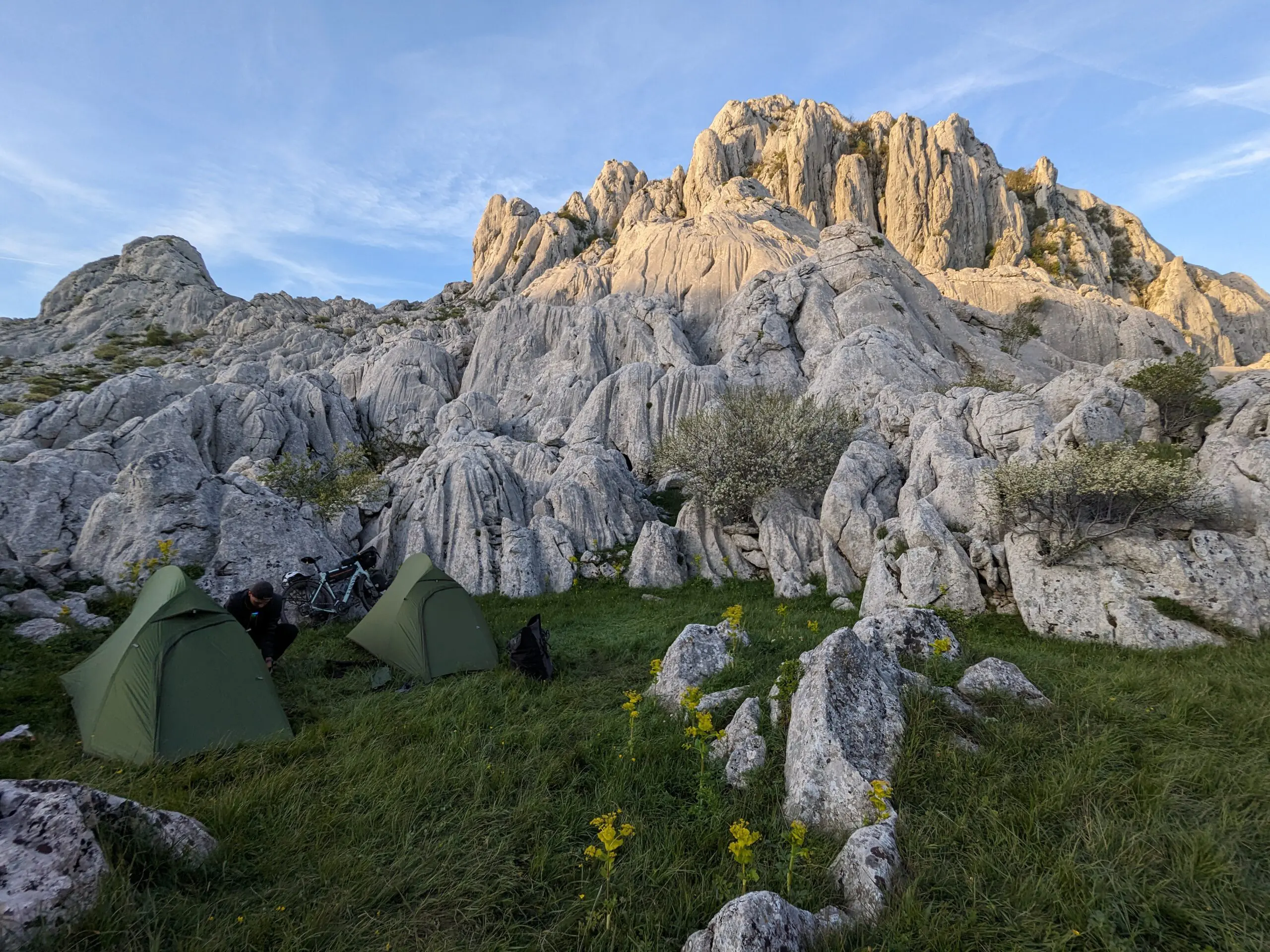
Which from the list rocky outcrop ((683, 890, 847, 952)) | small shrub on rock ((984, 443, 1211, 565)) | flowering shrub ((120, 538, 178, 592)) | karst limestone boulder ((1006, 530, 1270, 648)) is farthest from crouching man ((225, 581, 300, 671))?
small shrub on rock ((984, 443, 1211, 565))

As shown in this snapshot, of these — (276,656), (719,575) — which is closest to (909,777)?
(276,656)

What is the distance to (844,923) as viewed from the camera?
4328 mm

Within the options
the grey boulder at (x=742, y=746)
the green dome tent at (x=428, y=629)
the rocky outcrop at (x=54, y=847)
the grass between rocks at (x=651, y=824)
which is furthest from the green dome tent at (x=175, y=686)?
the grey boulder at (x=742, y=746)

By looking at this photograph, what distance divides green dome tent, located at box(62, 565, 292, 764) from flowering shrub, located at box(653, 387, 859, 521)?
15.7 metres

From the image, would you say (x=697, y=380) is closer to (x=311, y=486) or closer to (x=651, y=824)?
(x=311, y=486)

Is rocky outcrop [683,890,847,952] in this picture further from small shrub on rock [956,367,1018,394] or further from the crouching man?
small shrub on rock [956,367,1018,394]

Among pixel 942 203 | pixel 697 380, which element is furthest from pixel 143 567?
pixel 942 203

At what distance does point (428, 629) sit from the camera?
38.0ft

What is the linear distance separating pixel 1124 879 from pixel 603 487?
21542mm

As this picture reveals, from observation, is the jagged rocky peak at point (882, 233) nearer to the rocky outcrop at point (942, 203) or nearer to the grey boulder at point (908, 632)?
the rocky outcrop at point (942, 203)

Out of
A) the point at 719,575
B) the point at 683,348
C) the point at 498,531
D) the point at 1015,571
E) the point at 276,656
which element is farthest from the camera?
the point at 683,348

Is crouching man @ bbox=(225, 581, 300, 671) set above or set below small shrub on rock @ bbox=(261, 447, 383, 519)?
below

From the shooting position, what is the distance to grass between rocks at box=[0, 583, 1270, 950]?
425 centimetres

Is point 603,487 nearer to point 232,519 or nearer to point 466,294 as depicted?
point 232,519
